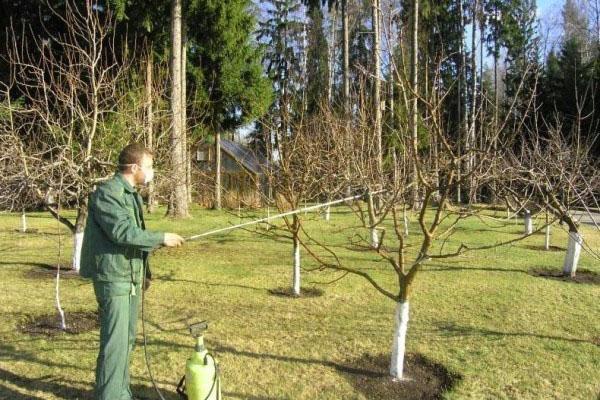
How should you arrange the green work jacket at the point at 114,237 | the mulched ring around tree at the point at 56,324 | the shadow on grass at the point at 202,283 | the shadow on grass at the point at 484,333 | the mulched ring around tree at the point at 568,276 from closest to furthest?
1. the green work jacket at the point at 114,237
2. the mulched ring around tree at the point at 56,324
3. the shadow on grass at the point at 484,333
4. the shadow on grass at the point at 202,283
5. the mulched ring around tree at the point at 568,276

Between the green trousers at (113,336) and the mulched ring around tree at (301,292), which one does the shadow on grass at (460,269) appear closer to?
the mulched ring around tree at (301,292)

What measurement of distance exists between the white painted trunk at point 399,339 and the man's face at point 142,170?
2278mm

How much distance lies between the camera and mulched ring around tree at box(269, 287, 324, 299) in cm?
748

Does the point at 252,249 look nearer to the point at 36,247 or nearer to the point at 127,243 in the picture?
the point at 36,247

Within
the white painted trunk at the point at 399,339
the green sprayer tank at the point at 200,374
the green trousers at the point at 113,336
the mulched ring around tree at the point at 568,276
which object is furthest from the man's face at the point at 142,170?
the mulched ring around tree at the point at 568,276

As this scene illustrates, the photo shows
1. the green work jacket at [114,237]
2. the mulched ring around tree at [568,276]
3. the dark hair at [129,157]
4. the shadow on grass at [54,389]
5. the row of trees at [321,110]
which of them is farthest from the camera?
the mulched ring around tree at [568,276]

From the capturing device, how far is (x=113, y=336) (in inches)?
141

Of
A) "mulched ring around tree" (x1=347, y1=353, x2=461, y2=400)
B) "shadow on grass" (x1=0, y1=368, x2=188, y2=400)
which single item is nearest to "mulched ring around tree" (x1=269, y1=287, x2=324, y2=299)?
"mulched ring around tree" (x1=347, y1=353, x2=461, y2=400)

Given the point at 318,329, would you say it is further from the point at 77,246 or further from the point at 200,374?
the point at 77,246

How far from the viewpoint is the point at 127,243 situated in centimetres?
340

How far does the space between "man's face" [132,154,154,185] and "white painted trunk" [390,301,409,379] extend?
2278 mm

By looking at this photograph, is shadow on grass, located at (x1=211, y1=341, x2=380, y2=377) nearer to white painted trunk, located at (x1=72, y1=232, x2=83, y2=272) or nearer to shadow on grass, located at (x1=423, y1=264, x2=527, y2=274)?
white painted trunk, located at (x1=72, y1=232, x2=83, y2=272)

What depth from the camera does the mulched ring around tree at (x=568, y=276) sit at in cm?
871

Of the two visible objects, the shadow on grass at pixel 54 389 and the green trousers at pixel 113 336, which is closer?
the green trousers at pixel 113 336
